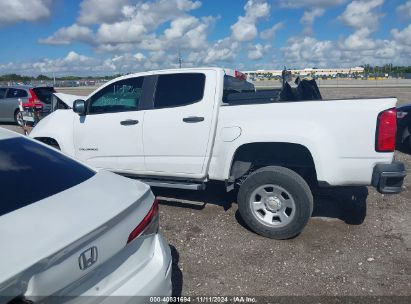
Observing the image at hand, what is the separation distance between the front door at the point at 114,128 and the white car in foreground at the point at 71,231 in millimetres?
1973

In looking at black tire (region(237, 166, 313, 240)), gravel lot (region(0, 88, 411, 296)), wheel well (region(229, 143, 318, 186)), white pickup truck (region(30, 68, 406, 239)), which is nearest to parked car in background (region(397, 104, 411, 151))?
gravel lot (region(0, 88, 411, 296))

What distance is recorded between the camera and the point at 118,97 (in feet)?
16.4

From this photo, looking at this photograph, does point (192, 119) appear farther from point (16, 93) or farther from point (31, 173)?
point (16, 93)

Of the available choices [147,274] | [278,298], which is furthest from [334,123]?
[147,274]

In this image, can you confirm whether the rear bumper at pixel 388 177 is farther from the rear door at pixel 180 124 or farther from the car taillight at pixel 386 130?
the rear door at pixel 180 124

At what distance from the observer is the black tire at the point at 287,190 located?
3.88 metres

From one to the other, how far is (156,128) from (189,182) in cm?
81

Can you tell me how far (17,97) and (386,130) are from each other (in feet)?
44.9

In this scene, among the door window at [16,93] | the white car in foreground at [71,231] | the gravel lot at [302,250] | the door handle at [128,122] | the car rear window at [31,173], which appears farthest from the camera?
the door window at [16,93]

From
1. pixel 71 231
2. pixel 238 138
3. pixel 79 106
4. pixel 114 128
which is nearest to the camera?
pixel 71 231

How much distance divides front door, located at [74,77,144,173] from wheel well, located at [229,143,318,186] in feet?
4.25

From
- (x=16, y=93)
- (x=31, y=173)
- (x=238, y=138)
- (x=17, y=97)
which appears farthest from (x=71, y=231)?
(x=16, y=93)

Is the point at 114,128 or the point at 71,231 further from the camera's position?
the point at 114,128

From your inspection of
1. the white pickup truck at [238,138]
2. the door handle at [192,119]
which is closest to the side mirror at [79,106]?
the white pickup truck at [238,138]
